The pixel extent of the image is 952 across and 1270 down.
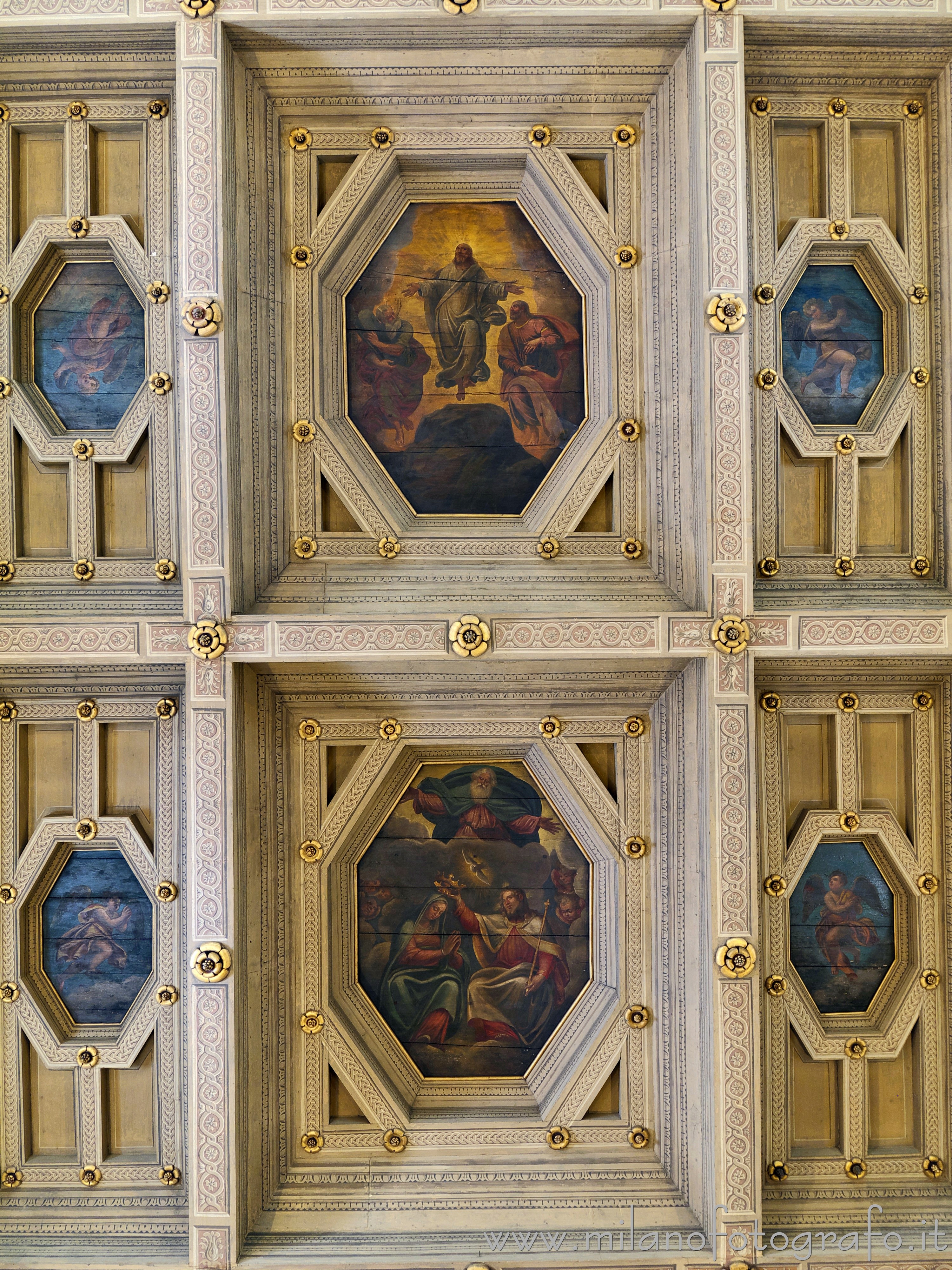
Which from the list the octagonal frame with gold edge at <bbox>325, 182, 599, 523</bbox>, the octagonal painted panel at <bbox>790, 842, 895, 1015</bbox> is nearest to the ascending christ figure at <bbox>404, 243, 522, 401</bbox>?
the octagonal frame with gold edge at <bbox>325, 182, 599, 523</bbox>

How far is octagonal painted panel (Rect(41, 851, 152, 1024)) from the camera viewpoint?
4277mm

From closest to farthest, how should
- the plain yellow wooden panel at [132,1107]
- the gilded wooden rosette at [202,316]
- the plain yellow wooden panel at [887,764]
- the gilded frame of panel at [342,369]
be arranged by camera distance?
the gilded wooden rosette at [202,316], the gilded frame of panel at [342,369], the plain yellow wooden panel at [132,1107], the plain yellow wooden panel at [887,764]

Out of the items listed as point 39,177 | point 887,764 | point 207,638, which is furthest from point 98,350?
point 887,764

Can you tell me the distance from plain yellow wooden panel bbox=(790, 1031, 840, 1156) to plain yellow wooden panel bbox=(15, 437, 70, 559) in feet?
17.0

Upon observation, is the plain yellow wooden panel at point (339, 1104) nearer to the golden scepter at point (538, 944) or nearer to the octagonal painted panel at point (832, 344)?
the golden scepter at point (538, 944)

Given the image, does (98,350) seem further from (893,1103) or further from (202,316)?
(893,1103)

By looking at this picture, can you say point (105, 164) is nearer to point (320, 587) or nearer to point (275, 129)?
point (275, 129)

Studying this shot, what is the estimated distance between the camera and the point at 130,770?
430cm

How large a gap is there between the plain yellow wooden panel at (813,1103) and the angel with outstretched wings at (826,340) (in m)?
3.83

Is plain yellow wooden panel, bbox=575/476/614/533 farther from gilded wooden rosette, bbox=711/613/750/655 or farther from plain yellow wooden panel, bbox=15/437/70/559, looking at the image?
plain yellow wooden panel, bbox=15/437/70/559

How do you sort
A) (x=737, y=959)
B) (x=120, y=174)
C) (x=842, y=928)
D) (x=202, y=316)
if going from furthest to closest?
(x=842, y=928) → (x=120, y=174) → (x=737, y=959) → (x=202, y=316)

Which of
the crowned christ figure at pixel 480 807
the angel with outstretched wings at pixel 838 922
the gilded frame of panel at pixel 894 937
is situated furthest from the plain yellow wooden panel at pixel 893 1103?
the crowned christ figure at pixel 480 807

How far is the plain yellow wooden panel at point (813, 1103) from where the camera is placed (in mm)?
4320

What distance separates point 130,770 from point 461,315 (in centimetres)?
328
